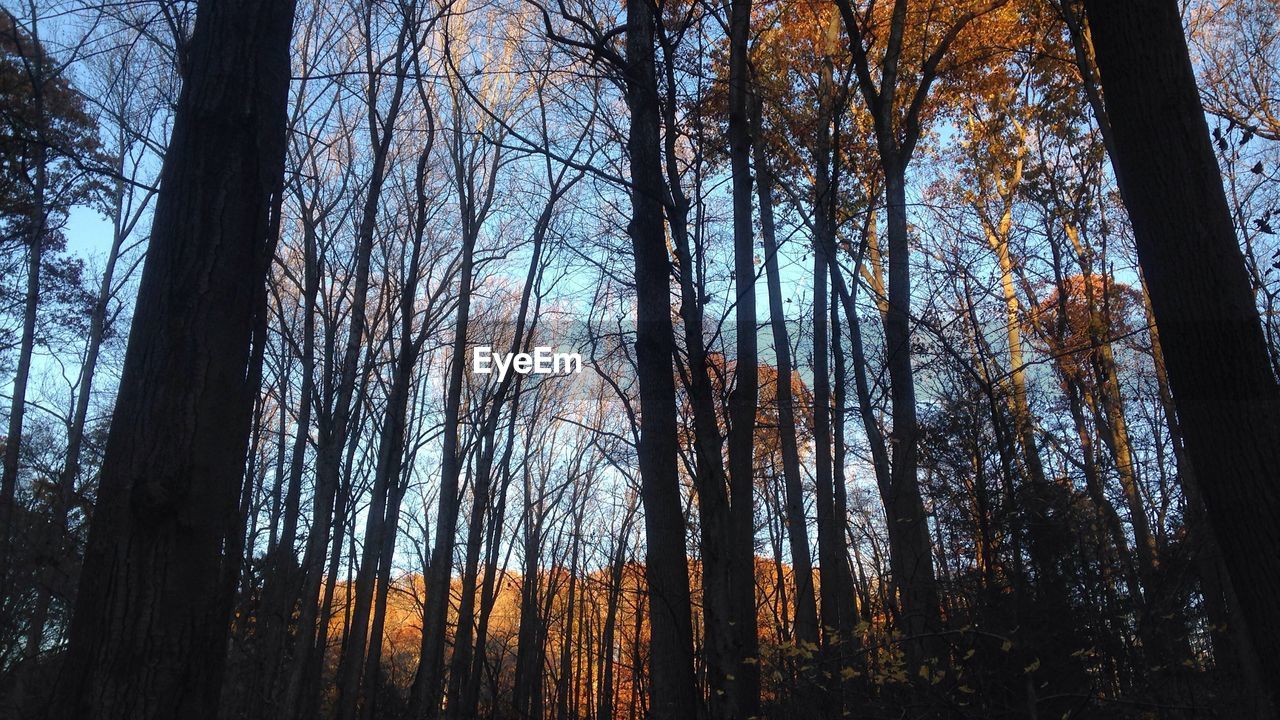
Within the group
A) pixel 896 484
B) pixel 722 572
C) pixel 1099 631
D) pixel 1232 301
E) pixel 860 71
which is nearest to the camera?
pixel 1232 301

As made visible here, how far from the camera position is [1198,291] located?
292 centimetres

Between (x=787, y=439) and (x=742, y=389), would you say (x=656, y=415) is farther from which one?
(x=787, y=439)

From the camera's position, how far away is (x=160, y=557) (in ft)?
7.26

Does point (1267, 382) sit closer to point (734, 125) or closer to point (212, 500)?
point (212, 500)

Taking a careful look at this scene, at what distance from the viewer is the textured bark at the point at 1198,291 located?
270cm

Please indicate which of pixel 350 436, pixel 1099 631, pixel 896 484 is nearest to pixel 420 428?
pixel 350 436

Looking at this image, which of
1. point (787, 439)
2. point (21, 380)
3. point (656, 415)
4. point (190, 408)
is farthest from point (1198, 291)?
point (21, 380)

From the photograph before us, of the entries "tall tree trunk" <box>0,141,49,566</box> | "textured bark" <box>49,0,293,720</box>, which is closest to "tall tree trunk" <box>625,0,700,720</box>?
"textured bark" <box>49,0,293,720</box>

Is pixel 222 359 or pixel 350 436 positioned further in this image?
pixel 350 436

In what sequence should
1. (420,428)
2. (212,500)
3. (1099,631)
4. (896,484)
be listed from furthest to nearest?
(420,428) → (896,484) → (1099,631) → (212,500)

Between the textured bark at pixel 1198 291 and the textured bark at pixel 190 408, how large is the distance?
326 cm

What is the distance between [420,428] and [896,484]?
1328 centimetres

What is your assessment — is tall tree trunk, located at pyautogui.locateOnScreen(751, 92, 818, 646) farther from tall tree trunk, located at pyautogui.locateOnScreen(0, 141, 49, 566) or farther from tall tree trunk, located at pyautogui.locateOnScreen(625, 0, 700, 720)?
tall tree trunk, located at pyautogui.locateOnScreen(0, 141, 49, 566)

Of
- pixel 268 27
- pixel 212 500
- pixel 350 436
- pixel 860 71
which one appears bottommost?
pixel 212 500
